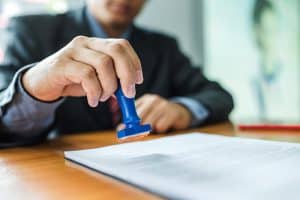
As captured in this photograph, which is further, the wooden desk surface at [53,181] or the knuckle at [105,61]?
the knuckle at [105,61]

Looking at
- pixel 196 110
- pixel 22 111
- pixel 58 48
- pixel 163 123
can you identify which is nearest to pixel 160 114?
pixel 163 123

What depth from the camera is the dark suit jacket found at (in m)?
0.81

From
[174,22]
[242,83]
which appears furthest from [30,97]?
[242,83]

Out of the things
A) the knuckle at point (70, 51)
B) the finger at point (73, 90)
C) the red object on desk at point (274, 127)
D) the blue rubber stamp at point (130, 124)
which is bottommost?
the red object on desk at point (274, 127)

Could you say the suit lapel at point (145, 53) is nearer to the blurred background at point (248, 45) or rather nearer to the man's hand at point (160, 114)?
Result: the man's hand at point (160, 114)

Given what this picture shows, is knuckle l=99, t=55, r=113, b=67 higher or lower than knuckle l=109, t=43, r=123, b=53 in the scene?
lower

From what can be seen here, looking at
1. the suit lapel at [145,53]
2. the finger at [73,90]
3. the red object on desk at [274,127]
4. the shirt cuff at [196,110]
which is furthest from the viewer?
the suit lapel at [145,53]

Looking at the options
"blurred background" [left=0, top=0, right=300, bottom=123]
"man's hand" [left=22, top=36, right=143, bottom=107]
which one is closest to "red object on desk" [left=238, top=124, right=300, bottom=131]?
"man's hand" [left=22, top=36, right=143, bottom=107]

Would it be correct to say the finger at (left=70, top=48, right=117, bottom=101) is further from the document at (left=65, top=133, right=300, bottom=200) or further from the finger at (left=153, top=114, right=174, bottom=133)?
the finger at (left=153, top=114, right=174, bottom=133)

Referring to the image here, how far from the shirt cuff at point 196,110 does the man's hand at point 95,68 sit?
1.03 ft

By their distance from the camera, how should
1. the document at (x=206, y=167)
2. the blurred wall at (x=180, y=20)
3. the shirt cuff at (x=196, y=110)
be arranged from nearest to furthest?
the document at (x=206, y=167) < the shirt cuff at (x=196, y=110) < the blurred wall at (x=180, y=20)

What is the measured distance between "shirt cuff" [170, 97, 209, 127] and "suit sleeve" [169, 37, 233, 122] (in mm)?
12

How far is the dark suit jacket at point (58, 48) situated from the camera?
810 mm

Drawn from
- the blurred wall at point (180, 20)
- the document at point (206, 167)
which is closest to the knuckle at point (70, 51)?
the document at point (206, 167)
